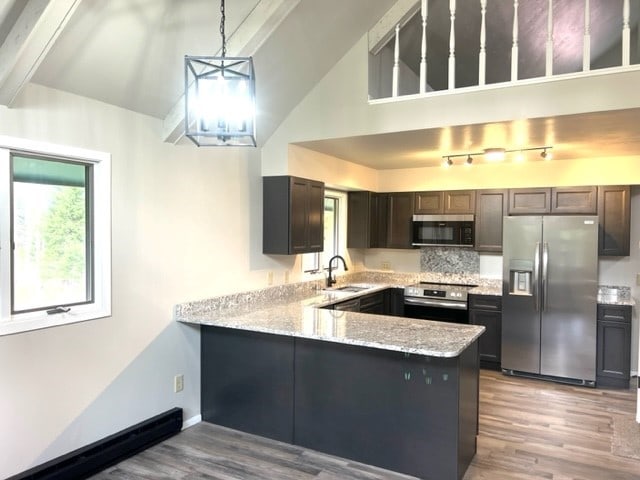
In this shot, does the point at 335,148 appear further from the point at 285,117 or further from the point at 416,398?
the point at 416,398

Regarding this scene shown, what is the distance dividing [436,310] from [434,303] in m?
0.10

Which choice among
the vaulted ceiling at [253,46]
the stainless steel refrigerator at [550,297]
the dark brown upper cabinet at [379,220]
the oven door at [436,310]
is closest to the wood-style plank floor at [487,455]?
the stainless steel refrigerator at [550,297]

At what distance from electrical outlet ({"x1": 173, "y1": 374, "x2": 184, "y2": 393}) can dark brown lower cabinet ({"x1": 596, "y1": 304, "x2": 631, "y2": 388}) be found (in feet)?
13.1

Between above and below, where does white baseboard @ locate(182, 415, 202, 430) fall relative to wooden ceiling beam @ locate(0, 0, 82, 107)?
below

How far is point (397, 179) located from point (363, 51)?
2.46 metres

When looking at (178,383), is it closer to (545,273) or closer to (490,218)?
(545,273)

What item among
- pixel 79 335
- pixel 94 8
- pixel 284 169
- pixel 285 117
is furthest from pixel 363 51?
pixel 79 335

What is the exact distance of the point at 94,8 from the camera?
7.57 feet

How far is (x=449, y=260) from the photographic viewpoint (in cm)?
595

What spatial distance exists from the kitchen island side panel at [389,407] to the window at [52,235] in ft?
4.84

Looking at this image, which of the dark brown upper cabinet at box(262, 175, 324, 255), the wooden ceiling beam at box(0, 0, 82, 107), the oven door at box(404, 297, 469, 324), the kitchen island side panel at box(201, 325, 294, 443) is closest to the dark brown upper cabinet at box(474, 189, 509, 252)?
the oven door at box(404, 297, 469, 324)

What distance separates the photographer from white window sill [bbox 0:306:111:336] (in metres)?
2.48

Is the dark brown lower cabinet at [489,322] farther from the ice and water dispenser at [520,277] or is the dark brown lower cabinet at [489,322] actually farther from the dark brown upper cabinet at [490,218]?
the dark brown upper cabinet at [490,218]

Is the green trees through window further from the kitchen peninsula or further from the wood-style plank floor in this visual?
the wood-style plank floor
